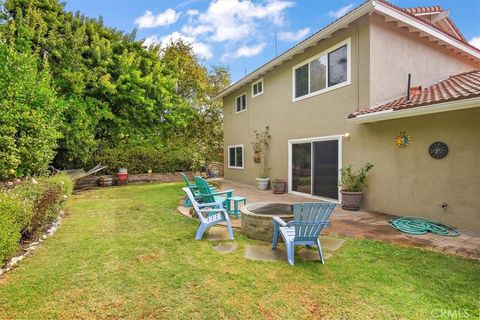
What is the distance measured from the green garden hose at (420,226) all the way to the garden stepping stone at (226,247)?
11.4 feet

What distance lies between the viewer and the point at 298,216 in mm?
3889

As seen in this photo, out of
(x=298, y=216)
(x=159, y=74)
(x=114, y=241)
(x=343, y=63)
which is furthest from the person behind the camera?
(x=159, y=74)

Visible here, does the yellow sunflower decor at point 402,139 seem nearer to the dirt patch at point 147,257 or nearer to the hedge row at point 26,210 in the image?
the dirt patch at point 147,257

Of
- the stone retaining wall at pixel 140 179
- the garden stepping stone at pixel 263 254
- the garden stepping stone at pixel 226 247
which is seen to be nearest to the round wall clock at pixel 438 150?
the garden stepping stone at pixel 263 254

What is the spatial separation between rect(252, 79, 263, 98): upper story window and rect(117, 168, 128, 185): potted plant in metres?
8.02

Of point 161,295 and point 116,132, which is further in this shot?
point 116,132

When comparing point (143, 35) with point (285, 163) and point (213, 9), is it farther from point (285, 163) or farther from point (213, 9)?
point (285, 163)

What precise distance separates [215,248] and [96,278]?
1.82 m

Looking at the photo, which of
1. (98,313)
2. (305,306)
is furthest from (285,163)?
(98,313)

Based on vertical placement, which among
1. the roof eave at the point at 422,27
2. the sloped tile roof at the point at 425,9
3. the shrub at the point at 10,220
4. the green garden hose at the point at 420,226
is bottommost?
the green garden hose at the point at 420,226

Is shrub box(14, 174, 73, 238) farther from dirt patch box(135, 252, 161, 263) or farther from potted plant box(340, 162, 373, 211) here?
potted plant box(340, 162, 373, 211)

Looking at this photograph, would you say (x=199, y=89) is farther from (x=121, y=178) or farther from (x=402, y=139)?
(x=402, y=139)

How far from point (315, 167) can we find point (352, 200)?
2.04 m

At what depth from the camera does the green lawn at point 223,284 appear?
9.20 feet
